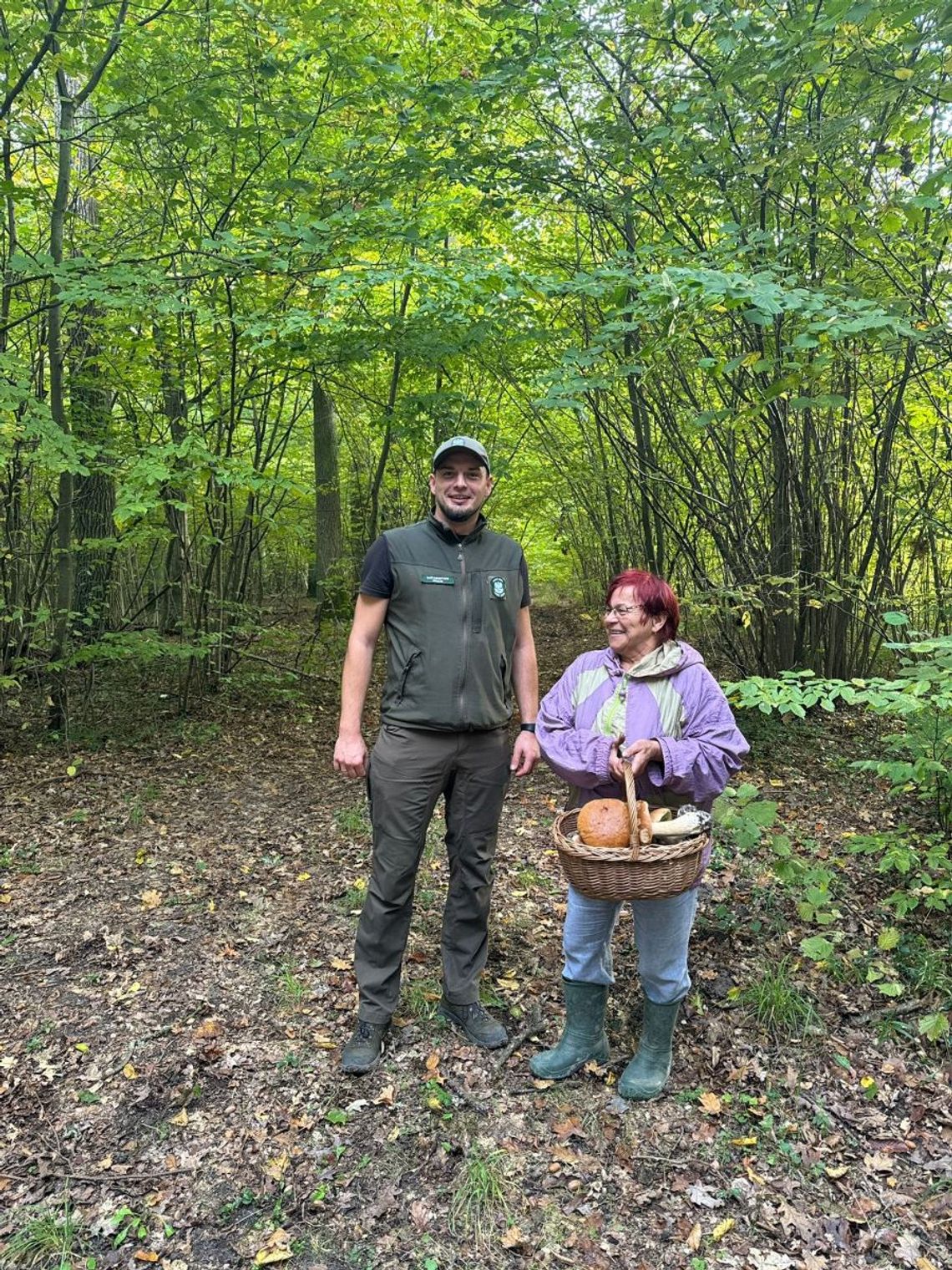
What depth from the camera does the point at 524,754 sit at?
108 inches

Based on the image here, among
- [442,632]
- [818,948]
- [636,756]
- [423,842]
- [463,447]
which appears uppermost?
[463,447]

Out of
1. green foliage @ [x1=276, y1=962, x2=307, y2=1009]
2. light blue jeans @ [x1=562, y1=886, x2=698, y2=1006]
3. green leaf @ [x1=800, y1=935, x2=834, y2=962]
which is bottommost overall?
green foliage @ [x1=276, y1=962, x2=307, y2=1009]

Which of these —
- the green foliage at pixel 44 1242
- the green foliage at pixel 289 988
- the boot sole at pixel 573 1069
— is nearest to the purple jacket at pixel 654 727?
the boot sole at pixel 573 1069

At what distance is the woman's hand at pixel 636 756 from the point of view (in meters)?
2.13

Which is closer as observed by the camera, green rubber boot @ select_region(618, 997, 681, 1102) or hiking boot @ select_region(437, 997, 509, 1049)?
green rubber boot @ select_region(618, 997, 681, 1102)

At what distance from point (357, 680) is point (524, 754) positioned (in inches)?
26.1

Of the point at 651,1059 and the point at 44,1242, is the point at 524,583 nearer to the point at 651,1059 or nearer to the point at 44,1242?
the point at 651,1059

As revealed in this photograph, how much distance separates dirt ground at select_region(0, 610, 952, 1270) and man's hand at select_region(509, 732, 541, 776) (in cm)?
98

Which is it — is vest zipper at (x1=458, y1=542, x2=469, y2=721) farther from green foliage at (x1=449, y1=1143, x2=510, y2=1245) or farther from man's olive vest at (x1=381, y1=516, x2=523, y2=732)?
green foliage at (x1=449, y1=1143, x2=510, y2=1245)

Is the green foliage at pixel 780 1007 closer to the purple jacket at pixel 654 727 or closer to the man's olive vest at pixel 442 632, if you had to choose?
the purple jacket at pixel 654 727

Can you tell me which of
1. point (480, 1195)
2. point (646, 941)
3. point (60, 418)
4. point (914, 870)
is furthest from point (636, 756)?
point (60, 418)

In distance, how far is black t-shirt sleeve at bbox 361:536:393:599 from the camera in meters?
2.54

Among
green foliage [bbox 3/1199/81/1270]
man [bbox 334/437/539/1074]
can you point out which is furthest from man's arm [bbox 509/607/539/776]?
green foliage [bbox 3/1199/81/1270]

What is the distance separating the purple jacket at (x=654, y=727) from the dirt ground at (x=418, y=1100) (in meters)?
1.06
